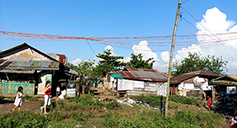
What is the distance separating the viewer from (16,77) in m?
16.8

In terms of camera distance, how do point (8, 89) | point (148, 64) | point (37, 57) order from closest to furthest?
point (8, 89) < point (37, 57) < point (148, 64)

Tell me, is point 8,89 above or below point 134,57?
below

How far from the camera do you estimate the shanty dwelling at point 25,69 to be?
1628 cm

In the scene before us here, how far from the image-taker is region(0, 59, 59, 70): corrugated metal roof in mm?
16516

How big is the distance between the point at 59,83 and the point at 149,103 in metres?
12.2

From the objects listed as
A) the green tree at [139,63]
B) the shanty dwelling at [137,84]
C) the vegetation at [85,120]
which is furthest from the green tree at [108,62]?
the vegetation at [85,120]

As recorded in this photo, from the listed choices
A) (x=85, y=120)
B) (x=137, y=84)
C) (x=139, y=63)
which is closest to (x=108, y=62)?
(x=139, y=63)

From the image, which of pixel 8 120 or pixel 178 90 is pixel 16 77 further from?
pixel 178 90

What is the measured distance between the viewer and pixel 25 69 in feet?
53.7

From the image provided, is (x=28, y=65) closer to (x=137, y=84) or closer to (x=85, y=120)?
(x=85, y=120)

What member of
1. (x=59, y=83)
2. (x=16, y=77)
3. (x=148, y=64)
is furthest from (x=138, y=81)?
(x=148, y=64)

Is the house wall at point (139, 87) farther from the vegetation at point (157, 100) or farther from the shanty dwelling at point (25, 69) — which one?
the shanty dwelling at point (25, 69)

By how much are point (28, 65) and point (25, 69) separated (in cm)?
100

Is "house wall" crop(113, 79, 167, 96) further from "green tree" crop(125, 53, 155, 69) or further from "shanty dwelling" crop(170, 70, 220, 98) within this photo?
"green tree" crop(125, 53, 155, 69)
